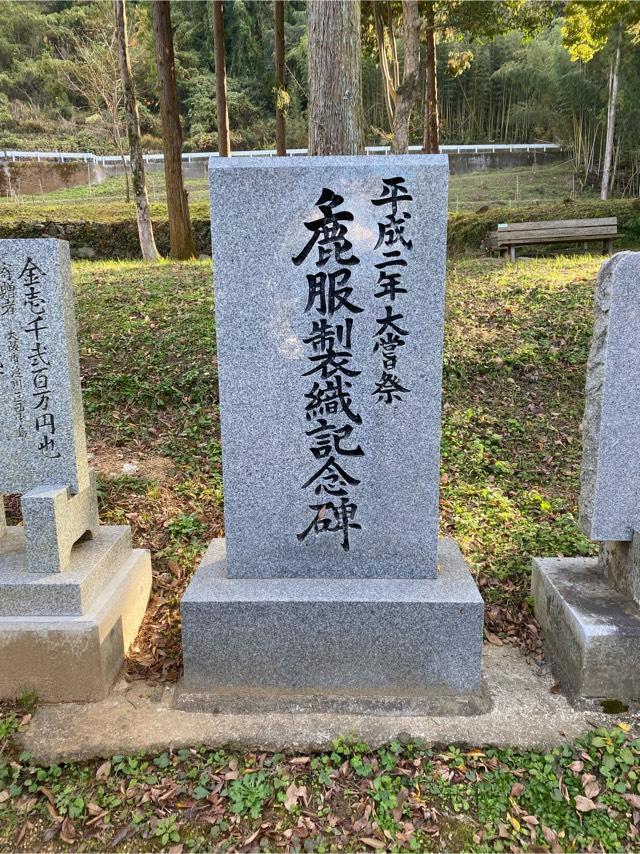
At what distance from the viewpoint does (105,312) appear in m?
6.71

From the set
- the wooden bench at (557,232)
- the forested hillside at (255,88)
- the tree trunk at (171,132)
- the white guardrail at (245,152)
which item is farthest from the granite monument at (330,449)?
the white guardrail at (245,152)

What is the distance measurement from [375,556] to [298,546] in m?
0.34

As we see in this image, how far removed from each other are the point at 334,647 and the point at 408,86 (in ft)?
30.5

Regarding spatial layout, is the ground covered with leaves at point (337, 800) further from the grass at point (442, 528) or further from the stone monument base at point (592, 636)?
the stone monument base at point (592, 636)

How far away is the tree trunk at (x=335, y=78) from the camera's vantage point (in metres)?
5.07

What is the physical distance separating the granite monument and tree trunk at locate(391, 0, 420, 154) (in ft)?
26.6

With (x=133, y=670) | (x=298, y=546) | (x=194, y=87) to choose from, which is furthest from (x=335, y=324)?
(x=194, y=87)

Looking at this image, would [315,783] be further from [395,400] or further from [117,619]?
[395,400]

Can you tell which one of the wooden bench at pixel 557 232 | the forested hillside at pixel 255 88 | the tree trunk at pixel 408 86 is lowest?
the wooden bench at pixel 557 232

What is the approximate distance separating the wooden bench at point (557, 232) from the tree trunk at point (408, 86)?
227 cm

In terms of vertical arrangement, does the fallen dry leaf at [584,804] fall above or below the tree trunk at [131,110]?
below

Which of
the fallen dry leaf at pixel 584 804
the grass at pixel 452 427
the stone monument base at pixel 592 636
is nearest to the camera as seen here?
the fallen dry leaf at pixel 584 804

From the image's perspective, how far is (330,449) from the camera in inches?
103

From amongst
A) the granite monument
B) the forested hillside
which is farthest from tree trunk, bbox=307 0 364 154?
the forested hillside
